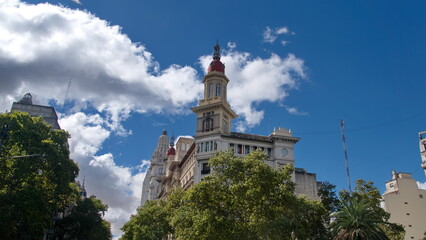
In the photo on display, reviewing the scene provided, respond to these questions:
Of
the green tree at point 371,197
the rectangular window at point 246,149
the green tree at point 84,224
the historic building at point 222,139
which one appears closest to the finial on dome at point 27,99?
the green tree at point 84,224

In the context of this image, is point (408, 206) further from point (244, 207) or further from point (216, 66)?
point (244, 207)

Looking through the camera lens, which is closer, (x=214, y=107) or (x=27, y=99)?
(x=214, y=107)

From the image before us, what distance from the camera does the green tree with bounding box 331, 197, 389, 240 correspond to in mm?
31312

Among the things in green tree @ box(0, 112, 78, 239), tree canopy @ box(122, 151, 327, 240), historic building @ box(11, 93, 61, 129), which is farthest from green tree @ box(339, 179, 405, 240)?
historic building @ box(11, 93, 61, 129)

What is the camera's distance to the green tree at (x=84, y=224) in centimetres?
6388

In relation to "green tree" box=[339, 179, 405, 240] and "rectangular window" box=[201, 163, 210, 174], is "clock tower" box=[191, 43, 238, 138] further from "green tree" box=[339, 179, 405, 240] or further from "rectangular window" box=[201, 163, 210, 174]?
"green tree" box=[339, 179, 405, 240]

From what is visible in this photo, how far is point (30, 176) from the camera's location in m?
43.9

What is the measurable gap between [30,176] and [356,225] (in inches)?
1387

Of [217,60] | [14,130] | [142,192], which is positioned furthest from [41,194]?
[142,192]

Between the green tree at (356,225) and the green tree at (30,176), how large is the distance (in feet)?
101

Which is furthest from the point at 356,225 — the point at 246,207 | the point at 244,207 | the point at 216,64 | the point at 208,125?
the point at 216,64

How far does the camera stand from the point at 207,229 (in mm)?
33469

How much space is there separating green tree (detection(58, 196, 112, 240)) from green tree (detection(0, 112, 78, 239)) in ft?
50.4

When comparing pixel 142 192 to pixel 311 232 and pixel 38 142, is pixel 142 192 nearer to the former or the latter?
pixel 38 142
